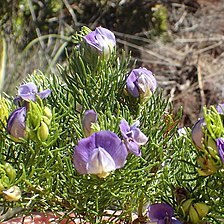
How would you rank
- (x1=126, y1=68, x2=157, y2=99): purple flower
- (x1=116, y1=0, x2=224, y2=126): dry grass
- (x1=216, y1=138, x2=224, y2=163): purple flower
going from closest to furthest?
(x1=216, y1=138, x2=224, y2=163): purple flower → (x1=126, y1=68, x2=157, y2=99): purple flower → (x1=116, y1=0, x2=224, y2=126): dry grass

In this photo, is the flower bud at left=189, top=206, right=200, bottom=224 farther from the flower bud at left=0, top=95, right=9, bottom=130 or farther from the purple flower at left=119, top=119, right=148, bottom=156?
the flower bud at left=0, top=95, right=9, bottom=130

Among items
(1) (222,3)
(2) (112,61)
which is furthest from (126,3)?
(2) (112,61)

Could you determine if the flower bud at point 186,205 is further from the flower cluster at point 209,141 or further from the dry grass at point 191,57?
the dry grass at point 191,57

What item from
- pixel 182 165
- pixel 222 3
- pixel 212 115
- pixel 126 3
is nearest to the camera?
pixel 212 115

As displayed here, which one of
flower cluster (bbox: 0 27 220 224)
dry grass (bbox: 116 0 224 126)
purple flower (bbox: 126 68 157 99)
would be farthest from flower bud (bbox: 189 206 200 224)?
dry grass (bbox: 116 0 224 126)

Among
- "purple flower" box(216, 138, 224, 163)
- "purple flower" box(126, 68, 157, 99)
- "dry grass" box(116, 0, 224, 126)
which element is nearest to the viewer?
"purple flower" box(216, 138, 224, 163)

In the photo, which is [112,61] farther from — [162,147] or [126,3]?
[126,3]

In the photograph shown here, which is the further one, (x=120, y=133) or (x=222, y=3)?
(x=222, y=3)
